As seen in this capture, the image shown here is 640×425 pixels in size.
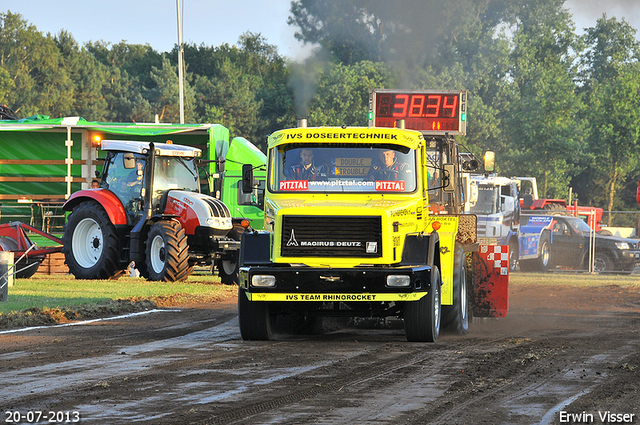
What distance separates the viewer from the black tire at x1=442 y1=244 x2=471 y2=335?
11.8 meters

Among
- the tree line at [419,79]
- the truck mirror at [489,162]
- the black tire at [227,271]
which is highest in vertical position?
the tree line at [419,79]

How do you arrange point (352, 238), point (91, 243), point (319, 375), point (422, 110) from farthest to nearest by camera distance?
point (91, 243)
point (422, 110)
point (352, 238)
point (319, 375)

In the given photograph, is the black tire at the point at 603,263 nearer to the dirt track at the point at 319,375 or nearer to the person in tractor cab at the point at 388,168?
the dirt track at the point at 319,375

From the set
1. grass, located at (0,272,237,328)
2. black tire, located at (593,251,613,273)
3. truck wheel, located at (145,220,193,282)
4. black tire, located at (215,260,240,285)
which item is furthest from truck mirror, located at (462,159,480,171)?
black tire, located at (593,251,613,273)

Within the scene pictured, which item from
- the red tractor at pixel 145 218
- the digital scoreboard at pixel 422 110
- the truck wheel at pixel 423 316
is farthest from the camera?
the red tractor at pixel 145 218

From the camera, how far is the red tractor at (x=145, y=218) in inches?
738

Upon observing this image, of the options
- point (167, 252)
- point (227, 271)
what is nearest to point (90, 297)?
point (167, 252)

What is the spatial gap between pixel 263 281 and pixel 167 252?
8.14 metres

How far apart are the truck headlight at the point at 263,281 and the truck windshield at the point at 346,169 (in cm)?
123

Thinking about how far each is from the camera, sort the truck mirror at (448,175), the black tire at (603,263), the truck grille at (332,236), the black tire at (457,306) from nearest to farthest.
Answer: the truck grille at (332,236) → the truck mirror at (448,175) → the black tire at (457,306) → the black tire at (603,263)

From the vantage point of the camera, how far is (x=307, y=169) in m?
11.0

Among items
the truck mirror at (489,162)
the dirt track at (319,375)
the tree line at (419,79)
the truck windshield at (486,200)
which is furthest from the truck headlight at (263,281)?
the tree line at (419,79)

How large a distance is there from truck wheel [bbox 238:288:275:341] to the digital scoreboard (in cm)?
634

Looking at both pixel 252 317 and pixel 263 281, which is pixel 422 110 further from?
pixel 263 281
